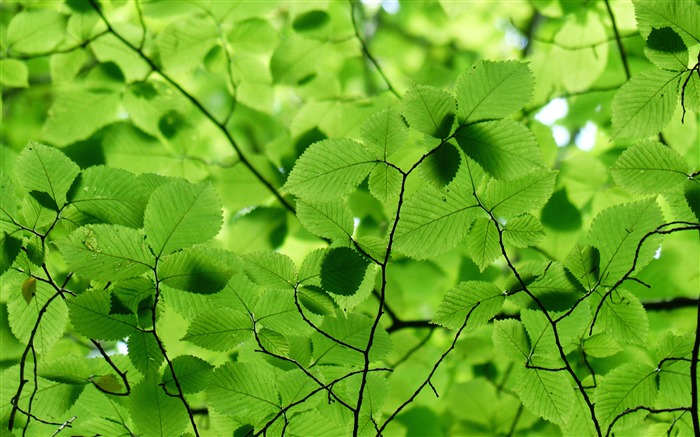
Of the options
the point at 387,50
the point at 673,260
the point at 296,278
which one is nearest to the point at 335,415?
the point at 296,278

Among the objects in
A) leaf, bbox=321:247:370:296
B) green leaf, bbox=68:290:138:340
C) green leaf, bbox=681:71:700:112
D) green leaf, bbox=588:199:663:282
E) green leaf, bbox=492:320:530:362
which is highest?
green leaf, bbox=681:71:700:112

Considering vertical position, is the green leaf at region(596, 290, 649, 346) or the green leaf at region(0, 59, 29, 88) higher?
the green leaf at region(0, 59, 29, 88)

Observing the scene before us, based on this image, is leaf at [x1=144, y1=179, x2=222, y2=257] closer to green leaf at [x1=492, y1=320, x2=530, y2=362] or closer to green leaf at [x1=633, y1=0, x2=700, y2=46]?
green leaf at [x1=492, y1=320, x2=530, y2=362]

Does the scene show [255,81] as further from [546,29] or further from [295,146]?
[546,29]

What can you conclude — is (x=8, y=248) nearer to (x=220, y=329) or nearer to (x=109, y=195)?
(x=109, y=195)

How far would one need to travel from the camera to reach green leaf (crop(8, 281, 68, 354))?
2.57 feet

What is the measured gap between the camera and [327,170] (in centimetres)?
69

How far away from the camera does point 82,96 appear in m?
1.49

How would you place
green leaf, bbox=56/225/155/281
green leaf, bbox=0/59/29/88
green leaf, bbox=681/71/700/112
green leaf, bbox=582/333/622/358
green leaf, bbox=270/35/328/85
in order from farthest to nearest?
green leaf, bbox=270/35/328/85 < green leaf, bbox=0/59/29/88 < green leaf, bbox=582/333/622/358 < green leaf, bbox=681/71/700/112 < green leaf, bbox=56/225/155/281

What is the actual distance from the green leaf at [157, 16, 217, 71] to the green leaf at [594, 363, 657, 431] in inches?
46.8

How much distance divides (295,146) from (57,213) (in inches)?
30.4

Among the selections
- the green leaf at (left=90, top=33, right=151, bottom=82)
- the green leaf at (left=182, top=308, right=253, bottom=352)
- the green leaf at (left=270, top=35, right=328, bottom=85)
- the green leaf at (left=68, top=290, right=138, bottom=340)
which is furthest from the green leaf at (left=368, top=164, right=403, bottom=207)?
the green leaf at (left=90, top=33, right=151, bottom=82)

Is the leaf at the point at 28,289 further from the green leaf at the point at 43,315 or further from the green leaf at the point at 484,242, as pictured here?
the green leaf at the point at 484,242

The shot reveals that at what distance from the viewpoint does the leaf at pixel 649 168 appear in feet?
2.39
